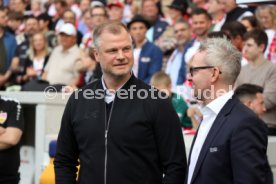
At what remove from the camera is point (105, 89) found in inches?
182

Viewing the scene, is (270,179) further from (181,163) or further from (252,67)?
(252,67)

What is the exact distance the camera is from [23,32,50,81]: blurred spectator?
39.8 ft

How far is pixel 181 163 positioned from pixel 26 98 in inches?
180

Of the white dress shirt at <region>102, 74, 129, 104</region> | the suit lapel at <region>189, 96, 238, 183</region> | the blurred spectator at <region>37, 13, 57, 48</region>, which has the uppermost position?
the blurred spectator at <region>37, 13, 57, 48</region>

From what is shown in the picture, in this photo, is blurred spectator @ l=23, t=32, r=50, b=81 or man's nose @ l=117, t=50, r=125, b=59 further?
blurred spectator @ l=23, t=32, r=50, b=81

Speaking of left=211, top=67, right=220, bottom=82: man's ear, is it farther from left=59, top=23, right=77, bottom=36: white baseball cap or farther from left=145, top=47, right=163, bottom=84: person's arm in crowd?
left=59, top=23, right=77, bottom=36: white baseball cap

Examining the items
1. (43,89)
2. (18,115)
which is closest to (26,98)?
(43,89)

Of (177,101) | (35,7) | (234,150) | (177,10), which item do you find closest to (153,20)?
(177,10)

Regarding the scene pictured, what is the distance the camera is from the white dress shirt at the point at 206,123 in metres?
4.08

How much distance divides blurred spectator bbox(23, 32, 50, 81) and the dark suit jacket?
8.36 metres

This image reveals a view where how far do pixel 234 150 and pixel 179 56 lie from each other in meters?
6.68

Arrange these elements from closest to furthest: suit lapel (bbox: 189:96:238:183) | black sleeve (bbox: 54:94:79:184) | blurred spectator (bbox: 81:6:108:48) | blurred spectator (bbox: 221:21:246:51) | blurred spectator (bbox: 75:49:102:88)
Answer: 1. suit lapel (bbox: 189:96:238:183)
2. black sleeve (bbox: 54:94:79:184)
3. blurred spectator (bbox: 221:21:246:51)
4. blurred spectator (bbox: 75:49:102:88)
5. blurred spectator (bbox: 81:6:108:48)

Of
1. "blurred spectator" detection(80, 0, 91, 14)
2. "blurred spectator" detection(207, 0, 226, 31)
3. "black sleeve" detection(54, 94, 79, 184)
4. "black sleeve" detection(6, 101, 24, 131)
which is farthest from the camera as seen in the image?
"blurred spectator" detection(80, 0, 91, 14)

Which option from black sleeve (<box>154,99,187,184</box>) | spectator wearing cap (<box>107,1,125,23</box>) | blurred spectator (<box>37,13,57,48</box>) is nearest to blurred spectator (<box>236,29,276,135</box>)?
black sleeve (<box>154,99,187,184</box>)
